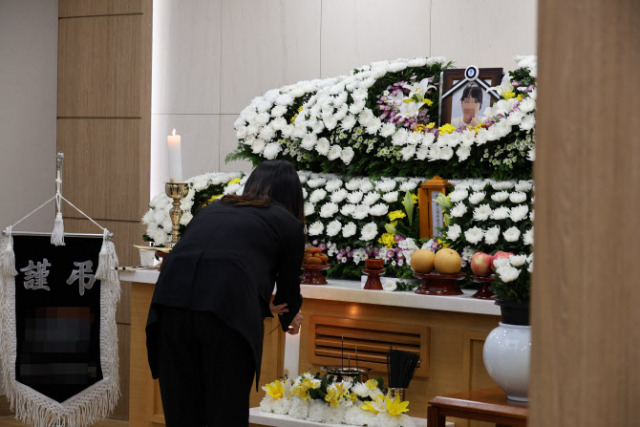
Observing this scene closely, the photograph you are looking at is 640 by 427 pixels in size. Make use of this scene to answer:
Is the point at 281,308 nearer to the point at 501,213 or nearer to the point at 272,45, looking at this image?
the point at 501,213

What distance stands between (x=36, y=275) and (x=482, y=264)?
2.21 m

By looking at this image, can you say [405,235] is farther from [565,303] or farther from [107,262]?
[565,303]

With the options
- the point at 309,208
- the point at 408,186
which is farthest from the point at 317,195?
the point at 408,186

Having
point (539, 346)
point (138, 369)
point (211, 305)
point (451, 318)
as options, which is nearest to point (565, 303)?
point (539, 346)

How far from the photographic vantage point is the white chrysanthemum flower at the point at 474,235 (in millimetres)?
3617

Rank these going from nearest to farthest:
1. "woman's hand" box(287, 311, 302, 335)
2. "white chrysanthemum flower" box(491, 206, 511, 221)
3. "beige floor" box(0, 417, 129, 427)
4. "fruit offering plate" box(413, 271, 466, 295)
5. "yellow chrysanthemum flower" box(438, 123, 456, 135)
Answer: "woman's hand" box(287, 311, 302, 335), "fruit offering plate" box(413, 271, 466, 295), "white chrysanthemum flower" box(491, 206, 511, 221), "yellow chrysanthemum flower" box(438, 123, 456, 135), "beige floor" box(0, 417, 129, 427)

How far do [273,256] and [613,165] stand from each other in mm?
1689

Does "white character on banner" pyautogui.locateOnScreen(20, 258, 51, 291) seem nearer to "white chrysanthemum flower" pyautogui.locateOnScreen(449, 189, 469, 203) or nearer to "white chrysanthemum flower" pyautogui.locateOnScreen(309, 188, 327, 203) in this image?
"white chrysanthemum flower" pyautogui.locateOnScreen(309, 188, 327, 203)

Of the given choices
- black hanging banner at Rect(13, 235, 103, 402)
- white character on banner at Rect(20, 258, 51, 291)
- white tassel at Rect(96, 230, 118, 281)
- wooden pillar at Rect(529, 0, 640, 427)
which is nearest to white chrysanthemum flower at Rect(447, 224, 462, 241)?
white tassel at Rect(96, 230, 118, 281)

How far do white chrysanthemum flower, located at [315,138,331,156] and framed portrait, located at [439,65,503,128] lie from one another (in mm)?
533

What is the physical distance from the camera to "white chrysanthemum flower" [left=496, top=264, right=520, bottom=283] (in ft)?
8.95

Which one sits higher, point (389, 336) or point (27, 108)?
point (27, 108)

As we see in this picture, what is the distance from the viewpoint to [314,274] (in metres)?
3.87

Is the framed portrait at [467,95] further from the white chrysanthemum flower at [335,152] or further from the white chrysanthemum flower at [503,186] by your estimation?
the white chrysanthemum flower at [335,152]
